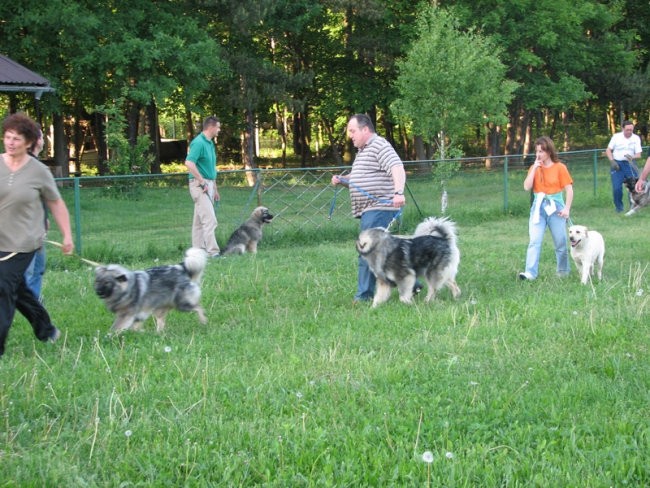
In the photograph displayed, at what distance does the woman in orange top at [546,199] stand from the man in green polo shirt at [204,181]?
15.1 ft

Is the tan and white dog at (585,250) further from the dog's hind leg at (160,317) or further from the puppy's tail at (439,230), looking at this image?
the dog's hind leg at (160,317)

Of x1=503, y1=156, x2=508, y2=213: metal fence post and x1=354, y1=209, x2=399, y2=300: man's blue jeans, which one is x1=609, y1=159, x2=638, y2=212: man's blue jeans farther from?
x1=354, y1=209, x2=399, y2=300: man's blue jeans

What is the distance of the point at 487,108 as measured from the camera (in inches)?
932

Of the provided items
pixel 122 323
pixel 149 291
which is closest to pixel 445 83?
pixel 149 291

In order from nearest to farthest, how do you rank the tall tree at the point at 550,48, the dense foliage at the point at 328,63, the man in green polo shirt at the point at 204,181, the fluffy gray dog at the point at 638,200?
1. the man in green polo shirt at the point at 204,181
2. the fluffy gray dog at the point at 638,200
3. the dense foliage at the point at 328,63
4. the tall tree at the point at 550,48

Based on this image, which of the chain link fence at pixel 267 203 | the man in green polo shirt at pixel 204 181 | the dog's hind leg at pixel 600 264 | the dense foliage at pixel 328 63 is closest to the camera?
the dog's hind leg at pixel 600 264

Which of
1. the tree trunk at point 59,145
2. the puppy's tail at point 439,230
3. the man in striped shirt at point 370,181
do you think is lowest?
the puppy's tail at point 439,230

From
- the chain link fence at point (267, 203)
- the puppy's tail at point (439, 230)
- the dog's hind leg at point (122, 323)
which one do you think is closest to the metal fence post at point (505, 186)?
the chain link fence at point (267, 203)

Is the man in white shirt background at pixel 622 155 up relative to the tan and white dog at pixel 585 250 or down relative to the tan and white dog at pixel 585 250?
up

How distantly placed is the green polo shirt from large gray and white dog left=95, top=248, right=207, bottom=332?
4.31m

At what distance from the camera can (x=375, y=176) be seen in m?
7.73

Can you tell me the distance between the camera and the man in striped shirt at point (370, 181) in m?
7.66

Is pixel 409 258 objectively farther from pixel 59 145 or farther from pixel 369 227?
pixel 59 145

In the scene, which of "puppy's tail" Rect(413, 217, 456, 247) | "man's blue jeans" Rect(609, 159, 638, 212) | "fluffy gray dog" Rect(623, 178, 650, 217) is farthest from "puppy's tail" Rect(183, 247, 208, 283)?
"man's blue jeans" Rect(609, 159, 638, 212)
